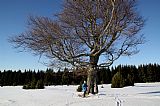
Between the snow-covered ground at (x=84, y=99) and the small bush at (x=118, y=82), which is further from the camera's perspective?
the small bush at (x=118, y=82)

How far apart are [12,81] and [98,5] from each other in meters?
93.2

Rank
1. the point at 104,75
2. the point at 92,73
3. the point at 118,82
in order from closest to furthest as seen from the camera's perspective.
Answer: the point at 92,73 → the point at 118,82 → the point at 104,75

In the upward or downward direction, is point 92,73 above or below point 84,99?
above

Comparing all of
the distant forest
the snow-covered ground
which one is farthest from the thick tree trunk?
the distant forest

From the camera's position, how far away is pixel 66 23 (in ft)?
78.8

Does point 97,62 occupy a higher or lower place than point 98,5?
lower

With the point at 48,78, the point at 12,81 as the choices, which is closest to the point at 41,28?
the point at 48,78

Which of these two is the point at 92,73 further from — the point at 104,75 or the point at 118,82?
the point at 104,75

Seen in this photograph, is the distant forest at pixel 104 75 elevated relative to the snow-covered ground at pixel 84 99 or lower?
elevated

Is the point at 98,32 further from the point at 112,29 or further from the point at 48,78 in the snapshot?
the point at 48,78

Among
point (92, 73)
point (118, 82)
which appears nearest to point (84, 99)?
point (92, 73)

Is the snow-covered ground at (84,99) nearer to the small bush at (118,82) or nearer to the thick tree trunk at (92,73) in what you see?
the thick tree trunk at (92,73)

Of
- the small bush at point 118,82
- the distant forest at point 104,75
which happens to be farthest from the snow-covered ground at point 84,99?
the distant forest at point 104,75

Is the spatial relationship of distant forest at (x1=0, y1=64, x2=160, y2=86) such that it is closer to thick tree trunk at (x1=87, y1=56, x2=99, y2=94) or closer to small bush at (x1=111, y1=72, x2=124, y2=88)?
small bush at (x1=111, y1=72, x2=124, y2=88)
